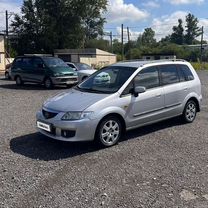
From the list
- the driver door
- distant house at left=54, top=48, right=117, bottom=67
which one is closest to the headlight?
the driver door

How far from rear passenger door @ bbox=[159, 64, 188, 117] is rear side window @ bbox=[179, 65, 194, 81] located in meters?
0.18

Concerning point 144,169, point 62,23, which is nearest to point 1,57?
point 62,23

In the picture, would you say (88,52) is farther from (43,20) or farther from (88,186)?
(88,186)

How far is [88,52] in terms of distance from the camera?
4728 centimetres

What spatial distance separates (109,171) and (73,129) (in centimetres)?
114

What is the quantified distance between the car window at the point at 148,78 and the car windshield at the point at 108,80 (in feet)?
0.63

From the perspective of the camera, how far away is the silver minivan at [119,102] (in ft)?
18.7

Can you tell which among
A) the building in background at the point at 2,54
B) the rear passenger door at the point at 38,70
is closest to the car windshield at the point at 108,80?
the rear passenger door at the point at 38,70

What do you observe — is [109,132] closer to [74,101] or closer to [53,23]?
[74,101]

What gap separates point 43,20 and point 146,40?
65.0 m

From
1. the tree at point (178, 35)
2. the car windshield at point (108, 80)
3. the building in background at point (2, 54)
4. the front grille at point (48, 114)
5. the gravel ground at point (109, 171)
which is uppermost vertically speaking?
the tree at point (178, 35)

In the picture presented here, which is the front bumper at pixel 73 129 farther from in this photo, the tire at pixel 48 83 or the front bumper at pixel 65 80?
the tire at pixel 48 83

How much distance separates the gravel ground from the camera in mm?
3943

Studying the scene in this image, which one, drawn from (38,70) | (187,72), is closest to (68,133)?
(187,72)
